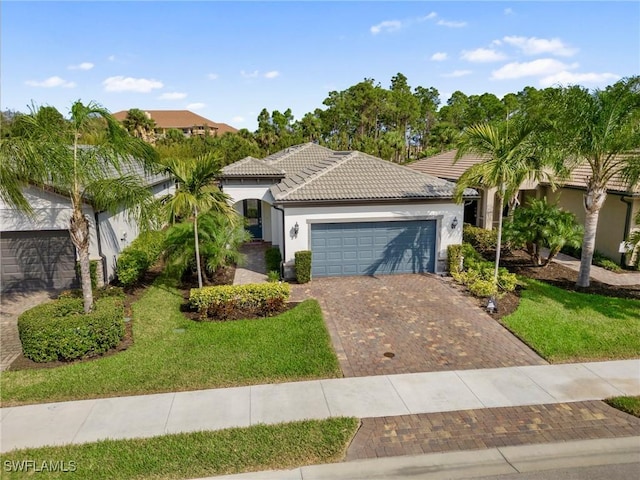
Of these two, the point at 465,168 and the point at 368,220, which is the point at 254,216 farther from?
the point at 465,168

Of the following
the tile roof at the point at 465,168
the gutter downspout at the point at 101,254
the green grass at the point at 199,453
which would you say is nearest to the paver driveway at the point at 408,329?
the green grass at the point at 199,453

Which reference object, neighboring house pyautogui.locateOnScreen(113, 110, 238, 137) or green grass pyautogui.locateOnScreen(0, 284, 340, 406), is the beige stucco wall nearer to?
green grass pyautogui.locateOnScreen(0, 284, 340, 406)


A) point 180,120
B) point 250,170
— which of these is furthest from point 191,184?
point 180,120

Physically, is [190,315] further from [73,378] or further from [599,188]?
[599,188]

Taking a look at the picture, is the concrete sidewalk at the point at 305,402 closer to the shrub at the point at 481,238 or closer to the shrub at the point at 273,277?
the shrub at the point at 273,277

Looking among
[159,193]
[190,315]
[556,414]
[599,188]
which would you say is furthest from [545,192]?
[159,193]

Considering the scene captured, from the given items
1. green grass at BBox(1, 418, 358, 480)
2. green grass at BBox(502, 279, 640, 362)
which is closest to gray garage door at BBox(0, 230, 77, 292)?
green grass at BBox(1, 418, 358, 480)
